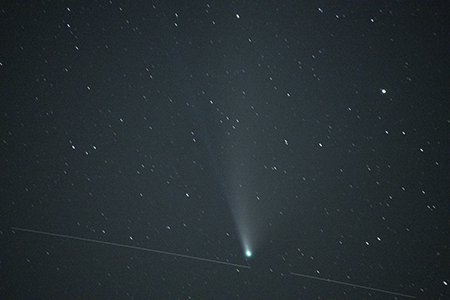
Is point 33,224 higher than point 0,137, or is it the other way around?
point 0,137

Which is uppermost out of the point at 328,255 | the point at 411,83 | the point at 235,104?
the point at 235,104

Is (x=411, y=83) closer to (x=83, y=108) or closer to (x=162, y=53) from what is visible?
(x=162, y=53)

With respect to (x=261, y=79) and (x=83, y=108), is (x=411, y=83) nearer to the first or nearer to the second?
(x=261, y=79)

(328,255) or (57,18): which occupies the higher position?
(57,18)

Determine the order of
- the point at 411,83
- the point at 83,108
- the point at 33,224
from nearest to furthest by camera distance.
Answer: the point at 411,83 < the point at 83,108 < the point at 33,224

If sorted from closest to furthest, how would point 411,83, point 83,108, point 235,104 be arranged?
point 411,83 → point 235,104 → point 83,108

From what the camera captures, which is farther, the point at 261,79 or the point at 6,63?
the point at 6,63

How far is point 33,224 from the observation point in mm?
1286

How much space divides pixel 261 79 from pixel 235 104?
9cm

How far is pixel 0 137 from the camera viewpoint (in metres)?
1.26

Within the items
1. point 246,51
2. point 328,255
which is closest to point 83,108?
point 246,51

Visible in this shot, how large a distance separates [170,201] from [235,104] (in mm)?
324

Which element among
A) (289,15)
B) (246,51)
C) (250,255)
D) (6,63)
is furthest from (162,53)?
(250,255)

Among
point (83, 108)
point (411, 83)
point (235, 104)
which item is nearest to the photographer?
point (411, 83)
